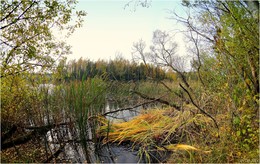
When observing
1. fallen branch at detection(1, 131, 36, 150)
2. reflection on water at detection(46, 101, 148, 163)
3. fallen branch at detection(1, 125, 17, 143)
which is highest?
fallen branch at detection(1, 125, 17, 143)

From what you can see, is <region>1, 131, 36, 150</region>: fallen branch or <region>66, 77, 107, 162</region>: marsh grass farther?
<region>66, 77, 107, 162</region>: marsh grass

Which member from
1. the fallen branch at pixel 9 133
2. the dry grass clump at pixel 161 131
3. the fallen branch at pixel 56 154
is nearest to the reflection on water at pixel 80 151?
the fallen branch at pixel 56 154

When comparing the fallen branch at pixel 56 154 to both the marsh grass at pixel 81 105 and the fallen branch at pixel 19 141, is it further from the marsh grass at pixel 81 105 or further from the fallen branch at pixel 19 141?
the fallen branch at pixel 19 141

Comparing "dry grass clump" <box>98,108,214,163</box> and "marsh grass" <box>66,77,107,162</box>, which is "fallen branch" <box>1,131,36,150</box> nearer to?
"marsh grass" <box>66,77,107,162</box>

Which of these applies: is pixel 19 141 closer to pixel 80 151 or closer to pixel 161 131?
pixel 80 151

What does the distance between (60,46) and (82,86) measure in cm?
64

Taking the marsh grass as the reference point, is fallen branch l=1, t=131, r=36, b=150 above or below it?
below

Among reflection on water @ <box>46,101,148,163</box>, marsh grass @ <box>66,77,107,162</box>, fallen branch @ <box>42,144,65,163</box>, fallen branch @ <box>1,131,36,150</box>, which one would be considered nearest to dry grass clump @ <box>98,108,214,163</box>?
reflection on water @ <box>46,101,148,163</box>

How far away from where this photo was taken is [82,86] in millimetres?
3746

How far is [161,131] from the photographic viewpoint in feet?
13.2

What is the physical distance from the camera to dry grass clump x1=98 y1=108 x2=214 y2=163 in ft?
12.0

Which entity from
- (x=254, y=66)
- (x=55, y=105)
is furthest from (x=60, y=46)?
(x=254, y=66)

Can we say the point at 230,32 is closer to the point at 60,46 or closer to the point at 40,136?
the point at 60,46

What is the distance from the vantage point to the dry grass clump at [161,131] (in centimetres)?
364
